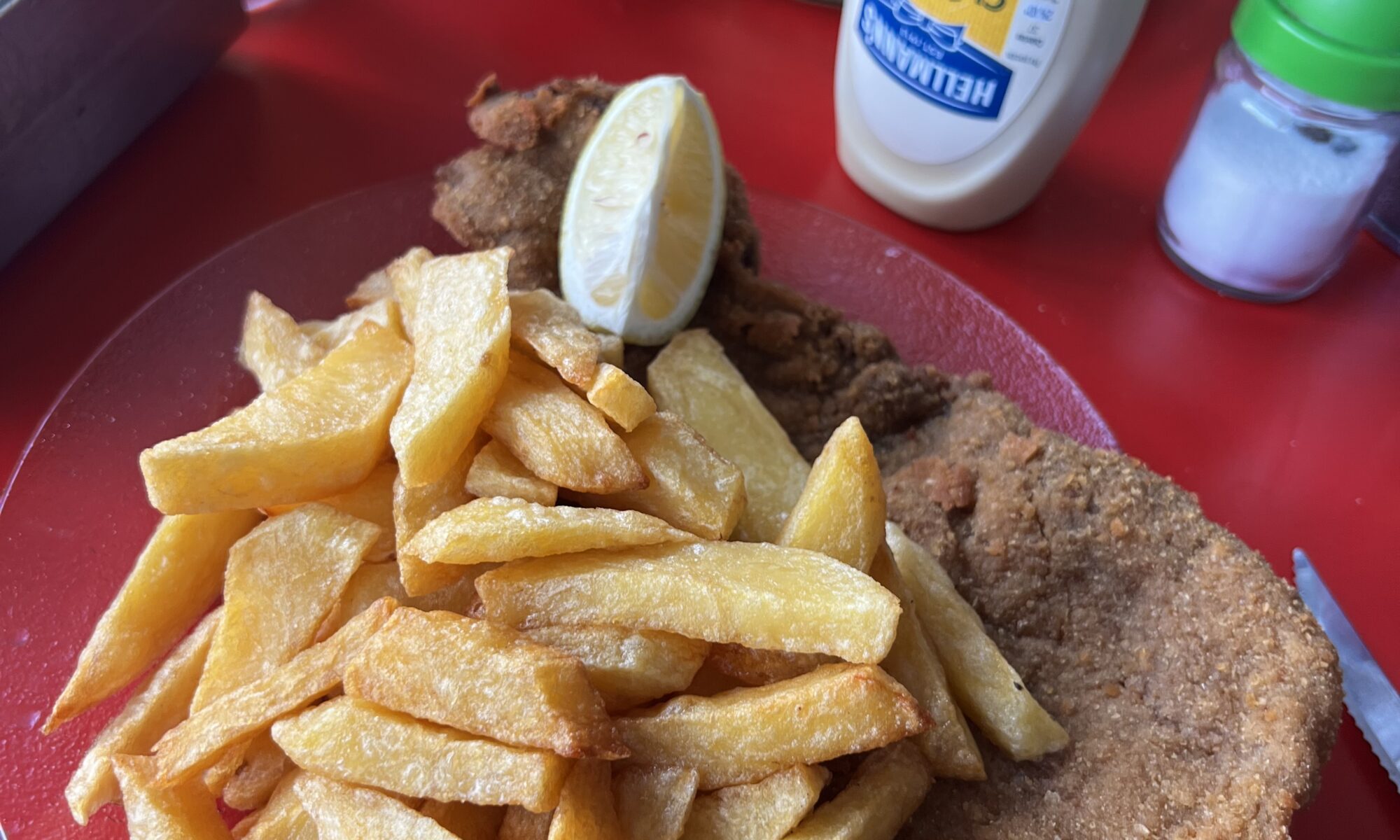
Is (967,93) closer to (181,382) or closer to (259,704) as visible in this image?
(181,382)

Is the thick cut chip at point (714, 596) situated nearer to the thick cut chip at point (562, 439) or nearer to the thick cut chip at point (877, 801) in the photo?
the thick cut chip at point (562, 439)

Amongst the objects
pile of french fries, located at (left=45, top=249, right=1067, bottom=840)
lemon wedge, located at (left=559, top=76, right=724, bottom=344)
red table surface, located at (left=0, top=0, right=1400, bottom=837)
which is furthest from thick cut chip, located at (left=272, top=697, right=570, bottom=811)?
red table surface, located at (left=0, top=0, right=1400, bottom=837)

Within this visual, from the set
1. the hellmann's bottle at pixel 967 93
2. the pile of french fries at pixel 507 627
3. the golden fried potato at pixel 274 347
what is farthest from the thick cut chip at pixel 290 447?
the hellmann's bottle at pixel 967 93

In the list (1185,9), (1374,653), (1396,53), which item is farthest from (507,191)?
(1185,9)

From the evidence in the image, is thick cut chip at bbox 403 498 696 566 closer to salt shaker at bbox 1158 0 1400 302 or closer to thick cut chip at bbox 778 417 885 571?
thick cut chip at bbox 778 417 885 571

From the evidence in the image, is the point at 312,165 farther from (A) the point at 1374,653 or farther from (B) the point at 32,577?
(A) the point at 1374,653

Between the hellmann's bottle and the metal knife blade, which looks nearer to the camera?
the metal knife blade

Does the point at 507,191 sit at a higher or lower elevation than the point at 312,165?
higher
